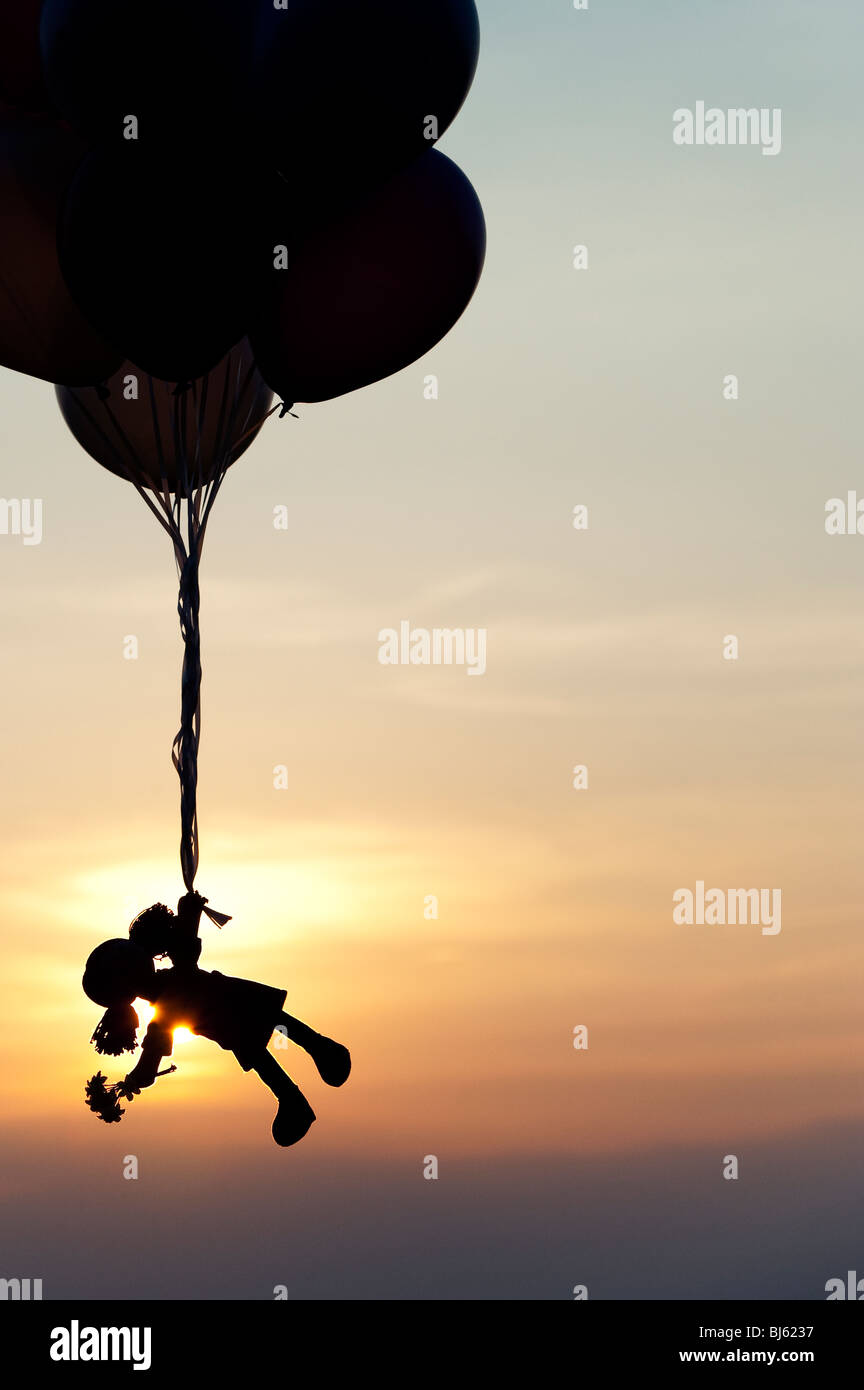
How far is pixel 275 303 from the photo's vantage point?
21.0ft

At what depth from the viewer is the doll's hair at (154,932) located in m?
6.20

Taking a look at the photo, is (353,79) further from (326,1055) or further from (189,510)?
(326,1055)

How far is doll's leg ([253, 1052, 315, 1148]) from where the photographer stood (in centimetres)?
632

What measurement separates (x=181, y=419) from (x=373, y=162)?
1283 mm

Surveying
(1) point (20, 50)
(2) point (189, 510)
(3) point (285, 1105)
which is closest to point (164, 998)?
(3) point (285, 1105)

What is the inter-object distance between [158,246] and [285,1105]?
331cm

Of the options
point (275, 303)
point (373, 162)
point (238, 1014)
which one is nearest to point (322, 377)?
point (275, 303)

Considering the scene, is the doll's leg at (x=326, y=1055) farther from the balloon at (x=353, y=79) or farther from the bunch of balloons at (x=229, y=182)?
the balloon at (x=353, y=79)

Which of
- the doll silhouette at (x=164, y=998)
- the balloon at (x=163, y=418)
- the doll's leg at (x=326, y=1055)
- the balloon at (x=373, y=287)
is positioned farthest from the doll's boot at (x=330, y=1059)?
the balloon at (x=373, y=287)

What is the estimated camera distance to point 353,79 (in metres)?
5.98

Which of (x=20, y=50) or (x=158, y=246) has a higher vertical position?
(x=20, y=50)

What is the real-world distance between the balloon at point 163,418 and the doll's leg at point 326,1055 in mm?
2293
